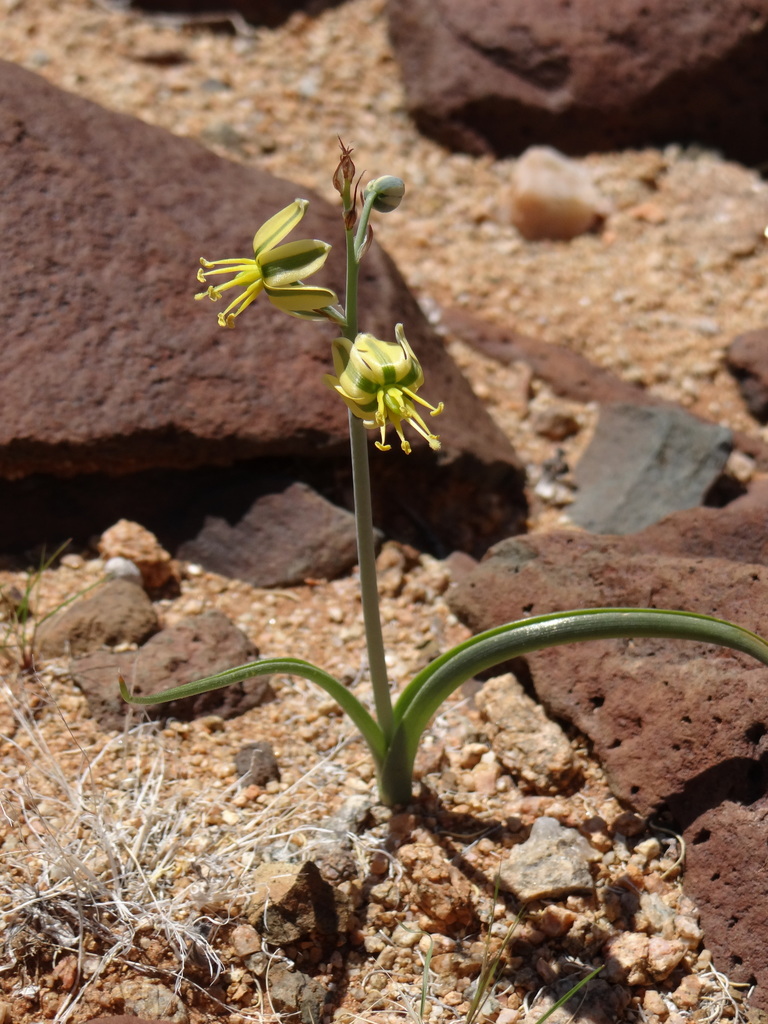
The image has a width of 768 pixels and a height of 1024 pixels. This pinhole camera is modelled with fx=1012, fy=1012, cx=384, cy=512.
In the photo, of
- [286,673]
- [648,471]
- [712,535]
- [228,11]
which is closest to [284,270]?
[286,673]

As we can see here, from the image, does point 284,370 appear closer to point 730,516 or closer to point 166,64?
point 730,516

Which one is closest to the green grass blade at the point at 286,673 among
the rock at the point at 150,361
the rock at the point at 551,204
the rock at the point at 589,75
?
the rock at the point at 150,361

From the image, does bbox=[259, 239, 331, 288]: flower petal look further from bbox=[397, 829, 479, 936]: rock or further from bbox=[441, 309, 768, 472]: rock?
bbox=[441, 309, 768, 472]: rock

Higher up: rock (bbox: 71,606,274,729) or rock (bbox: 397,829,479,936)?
rock (bbox: 71,606,274,729)

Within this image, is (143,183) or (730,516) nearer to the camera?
(730,516)

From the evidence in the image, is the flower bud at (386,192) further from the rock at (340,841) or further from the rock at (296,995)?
the rock at (296,995)

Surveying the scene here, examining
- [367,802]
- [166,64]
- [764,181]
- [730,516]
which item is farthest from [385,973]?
[166,64]

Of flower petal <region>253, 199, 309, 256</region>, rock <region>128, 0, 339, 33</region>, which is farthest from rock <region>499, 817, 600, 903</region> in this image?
rock <region>128, 0, 339, 33</region>
